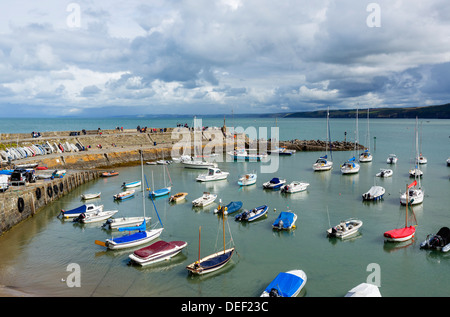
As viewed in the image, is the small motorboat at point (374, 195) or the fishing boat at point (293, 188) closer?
the small motorboat at point (374, 195)

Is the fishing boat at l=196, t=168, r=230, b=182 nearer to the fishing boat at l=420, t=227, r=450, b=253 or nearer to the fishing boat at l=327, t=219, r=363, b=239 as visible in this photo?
the fishing boat at l=327, t=219, r=363, b=239

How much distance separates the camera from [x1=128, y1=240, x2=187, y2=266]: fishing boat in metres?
19.0

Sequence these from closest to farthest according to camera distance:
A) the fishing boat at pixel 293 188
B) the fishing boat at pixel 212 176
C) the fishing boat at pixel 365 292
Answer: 1. the fishing boat at pixel 365 292
2. the fishing boat at pixel 293 188
3. the fishing boat at pixel 212 176

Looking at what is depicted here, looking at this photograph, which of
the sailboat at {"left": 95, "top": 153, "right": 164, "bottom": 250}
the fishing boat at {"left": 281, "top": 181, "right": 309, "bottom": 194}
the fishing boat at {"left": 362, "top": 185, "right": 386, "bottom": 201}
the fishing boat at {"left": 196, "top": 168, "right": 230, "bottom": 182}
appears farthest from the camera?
the fishing boat at {"left": 196, "top": 168, "right": 230, "bottom": 182}

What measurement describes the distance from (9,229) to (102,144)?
36312 millimetres

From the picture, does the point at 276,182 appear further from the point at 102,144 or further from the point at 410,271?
the point at 102,144

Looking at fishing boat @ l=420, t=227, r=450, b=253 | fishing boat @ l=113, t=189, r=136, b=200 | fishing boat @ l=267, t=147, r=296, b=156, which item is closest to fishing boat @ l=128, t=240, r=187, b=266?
fishing boat @ l=113, t=189, r=136, b=200

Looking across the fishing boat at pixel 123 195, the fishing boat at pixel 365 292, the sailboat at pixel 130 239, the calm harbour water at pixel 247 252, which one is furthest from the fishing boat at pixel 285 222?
the fishing boat at pixel 123 195

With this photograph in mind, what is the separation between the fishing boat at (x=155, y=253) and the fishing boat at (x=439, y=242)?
637 inches

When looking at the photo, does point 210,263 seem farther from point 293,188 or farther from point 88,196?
point 88,196

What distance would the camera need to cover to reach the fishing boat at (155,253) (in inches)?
750

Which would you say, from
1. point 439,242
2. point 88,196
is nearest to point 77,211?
point 88,196

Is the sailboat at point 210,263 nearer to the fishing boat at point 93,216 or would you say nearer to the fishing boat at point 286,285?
the fishing boat at point 286,285

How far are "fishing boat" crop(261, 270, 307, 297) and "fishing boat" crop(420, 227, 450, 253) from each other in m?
10.2
